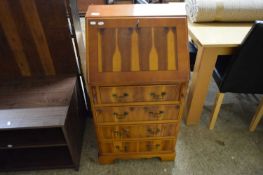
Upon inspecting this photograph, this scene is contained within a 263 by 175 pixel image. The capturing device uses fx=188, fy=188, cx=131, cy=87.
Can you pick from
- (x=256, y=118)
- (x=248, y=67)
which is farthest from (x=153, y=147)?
(x=256, y=118)

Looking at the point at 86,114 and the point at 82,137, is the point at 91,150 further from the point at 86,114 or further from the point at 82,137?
the point at 86,114

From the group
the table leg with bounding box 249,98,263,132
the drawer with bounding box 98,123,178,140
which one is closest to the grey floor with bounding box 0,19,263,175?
the table leg with bounding box 249,98,263,132

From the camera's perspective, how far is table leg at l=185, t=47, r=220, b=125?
124cm

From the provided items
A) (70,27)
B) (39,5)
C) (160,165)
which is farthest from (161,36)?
(160,165)

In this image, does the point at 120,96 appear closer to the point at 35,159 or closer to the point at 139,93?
the point at 139,93

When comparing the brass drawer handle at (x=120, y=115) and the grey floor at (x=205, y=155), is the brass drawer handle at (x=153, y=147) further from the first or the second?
the brass drawer handle at (x=120, y=115)

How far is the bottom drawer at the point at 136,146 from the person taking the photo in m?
1.24

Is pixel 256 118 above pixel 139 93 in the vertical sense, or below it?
below

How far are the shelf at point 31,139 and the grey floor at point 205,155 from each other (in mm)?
295

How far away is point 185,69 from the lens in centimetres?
93

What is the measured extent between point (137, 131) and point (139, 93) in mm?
310

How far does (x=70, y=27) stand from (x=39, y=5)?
0.64 feet

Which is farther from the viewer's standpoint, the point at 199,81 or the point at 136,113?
the point at 199,81

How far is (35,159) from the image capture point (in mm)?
1290
